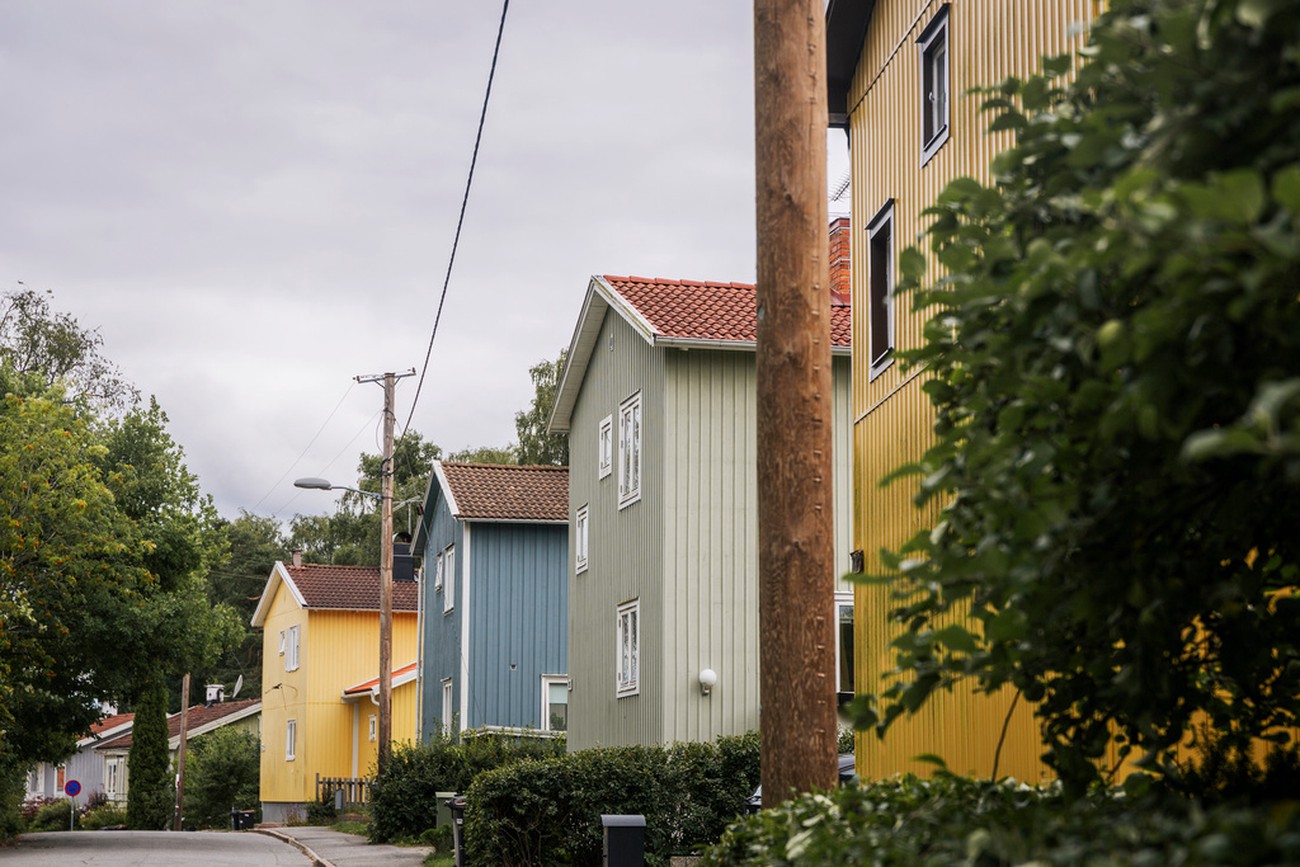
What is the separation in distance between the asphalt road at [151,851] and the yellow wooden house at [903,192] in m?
12.3

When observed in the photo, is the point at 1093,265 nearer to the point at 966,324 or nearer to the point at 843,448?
the point at 966,324

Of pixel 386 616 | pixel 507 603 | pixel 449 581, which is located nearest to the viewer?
pixel 386 616

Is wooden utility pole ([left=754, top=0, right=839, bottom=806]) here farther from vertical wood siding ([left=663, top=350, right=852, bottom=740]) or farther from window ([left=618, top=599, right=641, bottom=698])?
window ([left=618, top=599, right=641, bottom=698])

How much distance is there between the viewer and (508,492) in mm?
32625

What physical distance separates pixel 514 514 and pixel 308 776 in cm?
1653

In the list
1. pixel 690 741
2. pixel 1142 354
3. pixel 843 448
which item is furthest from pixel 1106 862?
pixel 843 448

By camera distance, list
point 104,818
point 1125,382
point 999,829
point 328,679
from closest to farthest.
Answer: point 1125,382, point 999,829, point 328,679, point 104,818

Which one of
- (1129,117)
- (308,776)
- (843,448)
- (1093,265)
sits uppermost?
(843,448)

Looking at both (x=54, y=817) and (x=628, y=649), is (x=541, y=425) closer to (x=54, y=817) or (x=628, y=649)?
(x=54, y=817)

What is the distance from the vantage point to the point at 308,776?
1732 inches

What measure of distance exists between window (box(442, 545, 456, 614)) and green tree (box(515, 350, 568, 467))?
53.6 ft

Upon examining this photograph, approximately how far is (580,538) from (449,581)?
341 inches

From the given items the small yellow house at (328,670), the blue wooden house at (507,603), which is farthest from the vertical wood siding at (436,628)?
the small yellow house at (328,670)

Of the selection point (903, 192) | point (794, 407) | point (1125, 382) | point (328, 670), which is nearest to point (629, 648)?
point (903, 192)
